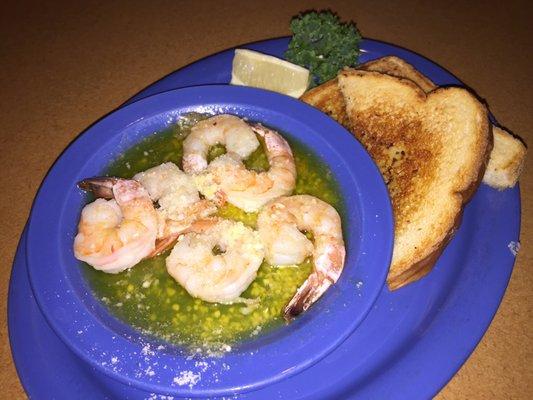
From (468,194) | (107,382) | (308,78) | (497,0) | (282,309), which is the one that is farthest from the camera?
(497,0)

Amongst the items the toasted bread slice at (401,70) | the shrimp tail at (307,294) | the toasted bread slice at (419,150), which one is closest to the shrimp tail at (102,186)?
the shrimp tail at (307,294)

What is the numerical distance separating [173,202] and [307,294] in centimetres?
57

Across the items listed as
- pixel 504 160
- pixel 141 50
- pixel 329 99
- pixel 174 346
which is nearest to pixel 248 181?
pixel 174 346

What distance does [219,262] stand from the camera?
158 centimetres

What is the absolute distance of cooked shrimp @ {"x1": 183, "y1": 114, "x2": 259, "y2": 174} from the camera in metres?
1.90

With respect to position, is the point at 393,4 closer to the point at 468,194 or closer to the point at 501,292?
the point at 468,194

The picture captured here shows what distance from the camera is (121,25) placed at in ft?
10.7

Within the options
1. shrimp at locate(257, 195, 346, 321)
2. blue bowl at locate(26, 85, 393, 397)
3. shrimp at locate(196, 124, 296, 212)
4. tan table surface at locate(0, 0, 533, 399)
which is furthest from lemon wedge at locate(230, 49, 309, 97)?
shrimp at locate(257, 195, 346, 321)

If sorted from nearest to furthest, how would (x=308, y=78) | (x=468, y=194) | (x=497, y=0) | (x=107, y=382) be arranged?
(x=107, y=382) → (x=468, y=194) → (x=308, y=78) → (x=497, y=0)

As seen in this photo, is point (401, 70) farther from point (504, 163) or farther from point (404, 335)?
point (404, 335)

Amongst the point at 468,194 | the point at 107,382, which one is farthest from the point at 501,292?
the point at 107,382

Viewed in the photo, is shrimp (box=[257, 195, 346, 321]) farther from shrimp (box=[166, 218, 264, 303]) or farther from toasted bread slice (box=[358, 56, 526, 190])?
toasted bread slice (box=[358, 56, 526, 190])

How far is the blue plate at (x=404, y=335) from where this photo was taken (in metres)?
1.68

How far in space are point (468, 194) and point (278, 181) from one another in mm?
751
